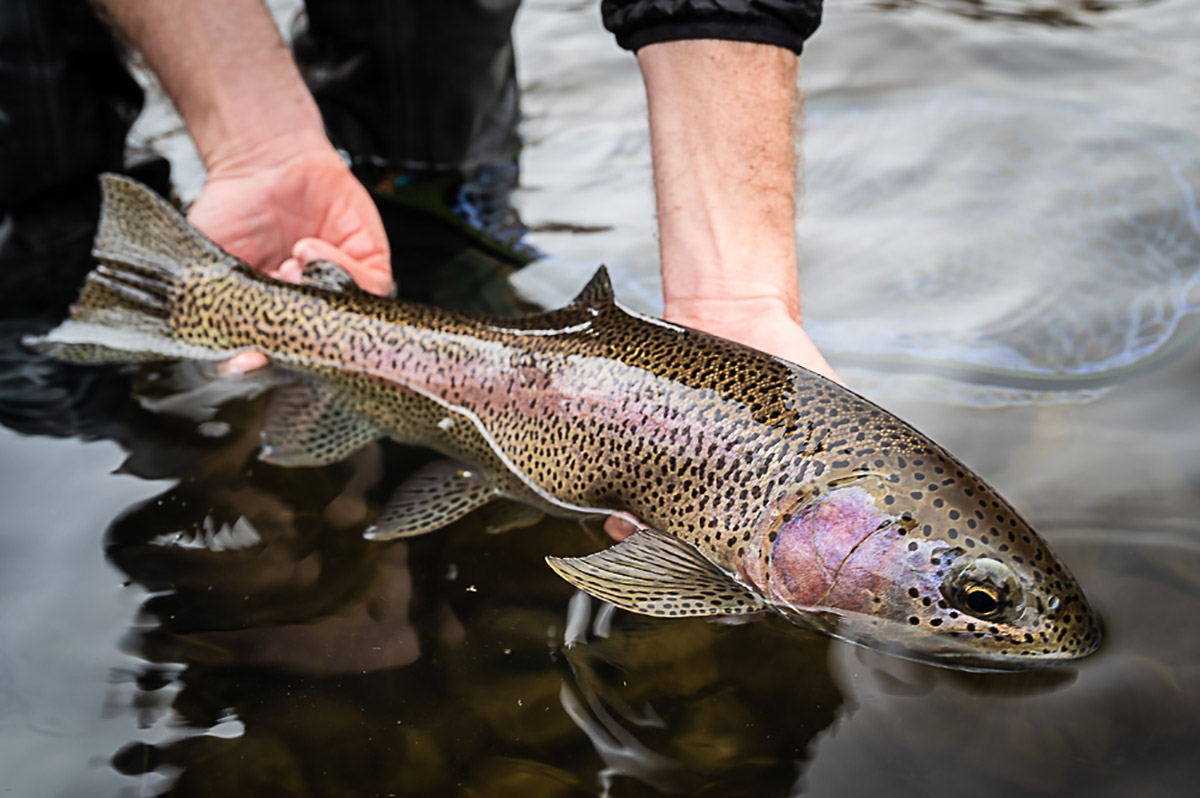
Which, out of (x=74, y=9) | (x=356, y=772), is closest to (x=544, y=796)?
(x=356, y=772)

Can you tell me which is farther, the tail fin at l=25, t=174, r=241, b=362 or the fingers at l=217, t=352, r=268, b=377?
the tail fin at l=25, t=174, r=241, b=362

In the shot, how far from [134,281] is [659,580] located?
2.29 metres

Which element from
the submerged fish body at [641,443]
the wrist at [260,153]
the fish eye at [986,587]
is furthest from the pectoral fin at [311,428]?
the fish eye at [986,587]

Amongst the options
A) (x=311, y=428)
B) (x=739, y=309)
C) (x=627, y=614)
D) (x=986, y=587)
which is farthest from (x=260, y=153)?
(x=986, y=587)

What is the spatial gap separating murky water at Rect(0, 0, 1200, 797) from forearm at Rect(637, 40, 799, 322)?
31.0 inches

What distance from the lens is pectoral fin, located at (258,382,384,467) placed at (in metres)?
3.22

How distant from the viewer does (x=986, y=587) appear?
2162mm

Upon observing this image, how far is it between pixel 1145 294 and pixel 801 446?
2.39 metres

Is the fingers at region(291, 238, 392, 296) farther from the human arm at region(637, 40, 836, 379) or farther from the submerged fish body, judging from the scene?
the human arm at region(637, 40, 836, 379)

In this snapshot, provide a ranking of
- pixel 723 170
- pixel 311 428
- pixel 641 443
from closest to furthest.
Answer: pixel 641 443
pixel 723 170
pixel 311 428

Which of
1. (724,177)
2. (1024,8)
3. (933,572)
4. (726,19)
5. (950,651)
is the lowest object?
(950,651)

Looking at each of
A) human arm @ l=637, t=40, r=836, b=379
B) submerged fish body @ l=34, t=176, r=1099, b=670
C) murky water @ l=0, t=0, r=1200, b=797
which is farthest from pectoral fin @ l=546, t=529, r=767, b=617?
human arm @ l=637, t=40, r=836, b=379

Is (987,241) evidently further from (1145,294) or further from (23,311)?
(23,311)

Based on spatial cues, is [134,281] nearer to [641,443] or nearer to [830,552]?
[641,443]
